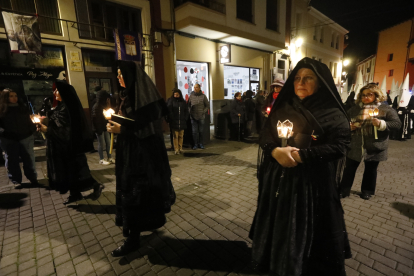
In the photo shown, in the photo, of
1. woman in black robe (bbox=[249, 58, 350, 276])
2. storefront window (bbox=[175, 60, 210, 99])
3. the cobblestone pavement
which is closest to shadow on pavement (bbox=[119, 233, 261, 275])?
the cobblestone pavement

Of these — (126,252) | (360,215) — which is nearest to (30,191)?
(126,252)

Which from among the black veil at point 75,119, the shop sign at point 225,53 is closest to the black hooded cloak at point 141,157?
the black veil at point 75,119

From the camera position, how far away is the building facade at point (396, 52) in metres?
27.3

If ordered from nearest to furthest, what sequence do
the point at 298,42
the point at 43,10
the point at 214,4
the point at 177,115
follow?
the point at 177,115 → the point at 43,10 → the point at 214,4 → the point at 298,42

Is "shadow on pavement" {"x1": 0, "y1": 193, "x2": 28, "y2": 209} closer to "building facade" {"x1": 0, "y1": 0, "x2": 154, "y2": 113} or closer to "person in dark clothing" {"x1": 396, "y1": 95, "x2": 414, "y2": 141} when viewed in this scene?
"building facade" {"x1": 0, "y1": 0, "x2": 154, "y2": 113}

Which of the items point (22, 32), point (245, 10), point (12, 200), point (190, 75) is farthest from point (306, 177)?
point (245, 10)

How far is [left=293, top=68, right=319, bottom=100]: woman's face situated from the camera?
1.87 metres

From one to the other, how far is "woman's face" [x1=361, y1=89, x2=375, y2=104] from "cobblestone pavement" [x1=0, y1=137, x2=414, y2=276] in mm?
1834

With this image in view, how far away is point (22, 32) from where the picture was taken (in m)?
7.66

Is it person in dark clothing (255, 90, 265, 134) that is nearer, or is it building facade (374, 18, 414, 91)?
person in dark clothing (255, 90, 265, 134)

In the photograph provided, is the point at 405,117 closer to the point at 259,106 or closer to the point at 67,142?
Answer: the point at 259,106

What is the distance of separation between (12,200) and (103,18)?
8.56 metres

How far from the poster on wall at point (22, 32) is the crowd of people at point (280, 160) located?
556 centimetres

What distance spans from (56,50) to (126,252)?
31.1ft
